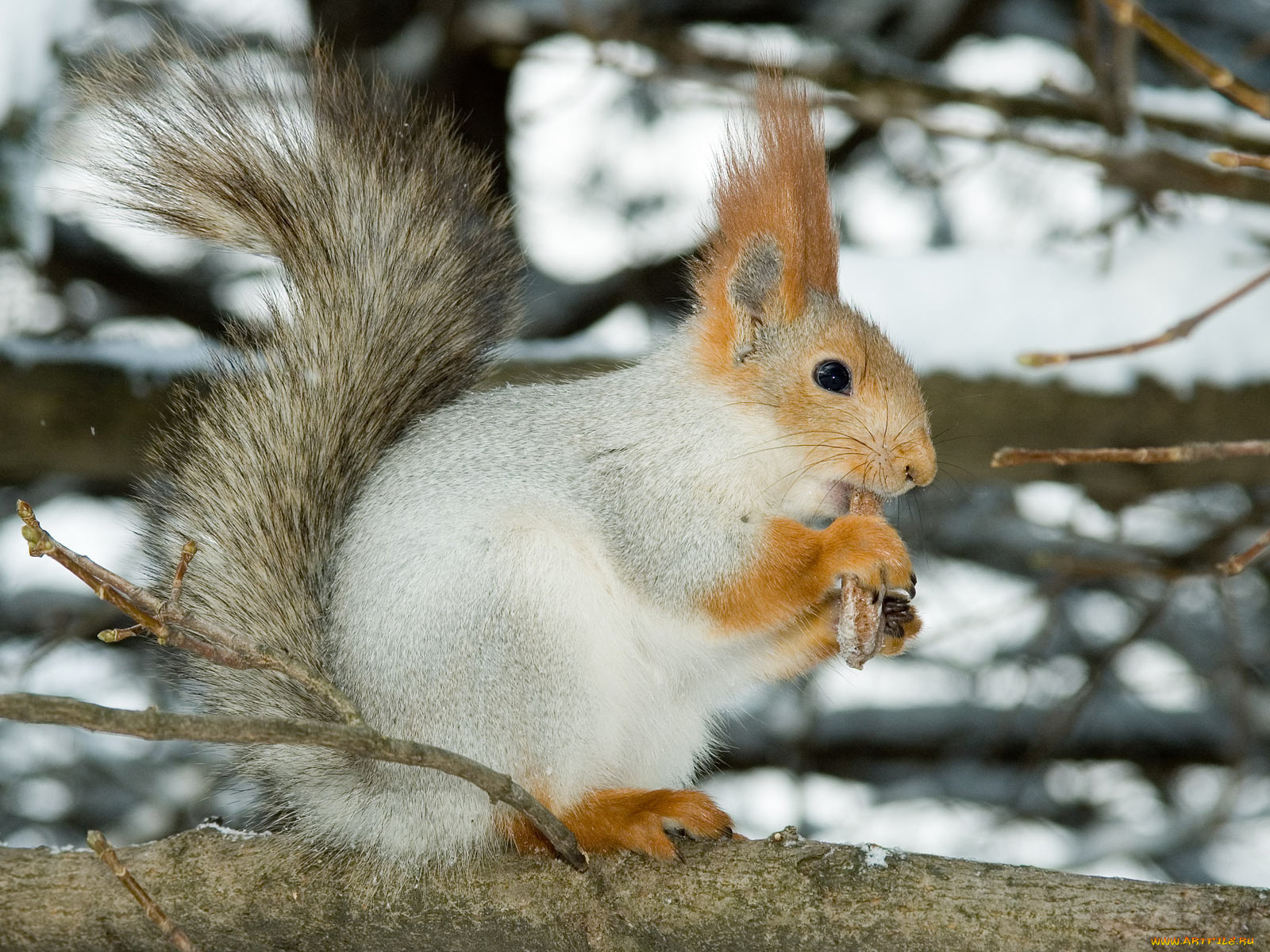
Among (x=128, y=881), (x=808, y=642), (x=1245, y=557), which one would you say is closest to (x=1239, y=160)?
(x=1245, y=557)

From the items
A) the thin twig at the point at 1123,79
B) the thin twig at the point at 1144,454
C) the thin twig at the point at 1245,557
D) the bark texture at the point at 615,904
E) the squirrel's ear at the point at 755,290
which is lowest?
the bark texture at the point at 615,904

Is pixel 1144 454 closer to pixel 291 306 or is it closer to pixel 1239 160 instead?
pixel 1239 160

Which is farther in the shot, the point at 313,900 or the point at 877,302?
the point at 877,302

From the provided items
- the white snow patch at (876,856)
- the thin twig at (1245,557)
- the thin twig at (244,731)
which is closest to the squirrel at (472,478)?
the white snow patch at (876,856)

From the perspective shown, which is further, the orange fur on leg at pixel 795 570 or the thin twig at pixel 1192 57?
the orange fur on leg at pixel 795 570

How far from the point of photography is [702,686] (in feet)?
6.01

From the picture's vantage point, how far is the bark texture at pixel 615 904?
1.34 metres

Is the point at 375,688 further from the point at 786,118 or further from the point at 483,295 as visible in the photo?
the point at 786,118

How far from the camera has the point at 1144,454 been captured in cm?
101

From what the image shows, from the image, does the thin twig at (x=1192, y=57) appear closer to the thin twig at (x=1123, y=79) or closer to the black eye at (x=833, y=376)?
the black eye at (x=833, y=376)

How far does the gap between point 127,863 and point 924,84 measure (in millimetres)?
2468

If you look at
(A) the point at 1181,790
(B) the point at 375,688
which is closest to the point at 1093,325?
(A) the point at 1181,790

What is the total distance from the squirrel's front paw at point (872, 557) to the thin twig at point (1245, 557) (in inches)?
19.0

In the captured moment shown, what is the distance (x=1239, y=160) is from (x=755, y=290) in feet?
3.14
